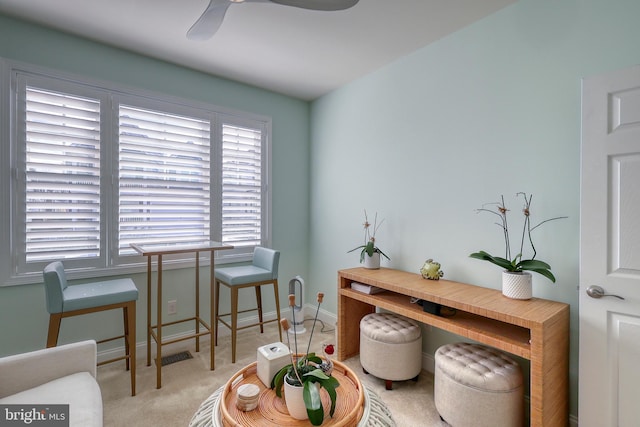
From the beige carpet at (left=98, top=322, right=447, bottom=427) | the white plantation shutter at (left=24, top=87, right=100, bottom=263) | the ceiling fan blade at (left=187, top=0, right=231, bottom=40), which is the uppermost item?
the ceiling fan blade at (left=187, top=0, right=231, bottom=40)

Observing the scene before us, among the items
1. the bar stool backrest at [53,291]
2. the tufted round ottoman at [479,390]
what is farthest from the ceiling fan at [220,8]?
the tufted round ottoman at [479,390]

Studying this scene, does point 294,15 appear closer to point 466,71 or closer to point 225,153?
point 466,71

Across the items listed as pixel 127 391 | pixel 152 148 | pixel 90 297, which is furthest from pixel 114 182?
pixel 127 391

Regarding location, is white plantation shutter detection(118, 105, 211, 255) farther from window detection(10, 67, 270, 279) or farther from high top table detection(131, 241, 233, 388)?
high top table detection(131, 241, 233, 388)

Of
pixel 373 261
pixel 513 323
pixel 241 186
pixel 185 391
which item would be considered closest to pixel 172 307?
pixel 185 391

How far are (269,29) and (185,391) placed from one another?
271cm

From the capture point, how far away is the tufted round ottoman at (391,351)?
7.20 ft

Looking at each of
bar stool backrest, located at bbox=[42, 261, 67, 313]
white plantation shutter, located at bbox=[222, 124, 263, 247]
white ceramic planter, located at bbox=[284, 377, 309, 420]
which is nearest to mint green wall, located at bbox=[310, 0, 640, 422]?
white plantation shutter, located at bbox=[222, 124, 263, 247]

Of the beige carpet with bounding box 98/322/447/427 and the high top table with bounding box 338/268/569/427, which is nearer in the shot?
the high top table with bounding box 338/268/569/427

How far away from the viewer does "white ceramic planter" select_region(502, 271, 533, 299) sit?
183 cm

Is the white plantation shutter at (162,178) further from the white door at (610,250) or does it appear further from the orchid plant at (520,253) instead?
the white door at (610,250)

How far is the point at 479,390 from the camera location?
1.67 metres

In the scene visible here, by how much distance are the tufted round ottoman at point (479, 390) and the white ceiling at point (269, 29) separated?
7.36 feet

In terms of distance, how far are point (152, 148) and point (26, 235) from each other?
111 centimetres
